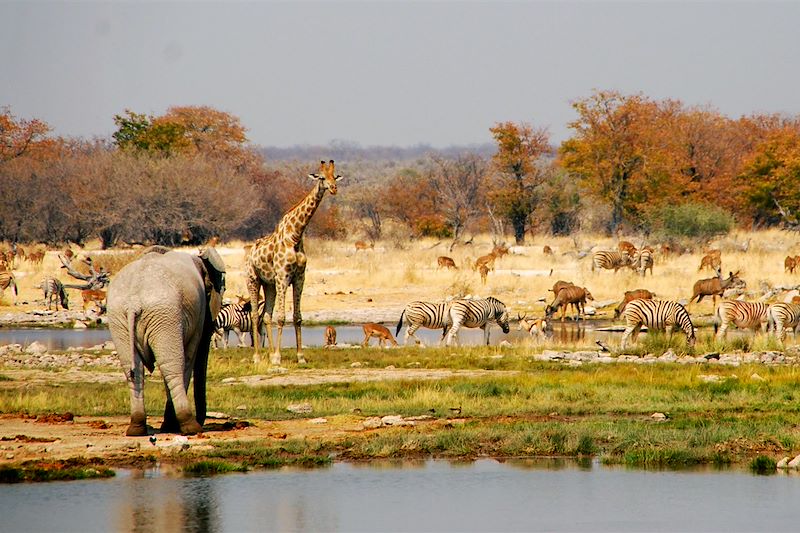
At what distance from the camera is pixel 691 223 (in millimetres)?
52375

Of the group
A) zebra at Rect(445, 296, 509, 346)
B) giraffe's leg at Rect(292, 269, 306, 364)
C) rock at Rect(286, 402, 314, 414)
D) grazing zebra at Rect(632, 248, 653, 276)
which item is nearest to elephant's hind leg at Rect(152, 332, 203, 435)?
rock at Rect(286, 402, 314, 414)

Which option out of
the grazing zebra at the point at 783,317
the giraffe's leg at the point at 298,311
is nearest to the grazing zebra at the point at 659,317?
the grazing zebra at the point at 783,317

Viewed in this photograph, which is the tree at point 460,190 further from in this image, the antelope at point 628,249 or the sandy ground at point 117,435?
the sandy ground at point 117,435

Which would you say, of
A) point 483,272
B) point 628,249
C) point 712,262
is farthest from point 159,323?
point 628,249

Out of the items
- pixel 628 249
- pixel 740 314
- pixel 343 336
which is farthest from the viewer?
pixel 628 249

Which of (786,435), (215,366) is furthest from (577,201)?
(786,435)

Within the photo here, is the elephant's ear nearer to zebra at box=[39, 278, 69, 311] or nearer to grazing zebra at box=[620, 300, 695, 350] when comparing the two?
grazing zebra at box=[620, 300, 695, 350]

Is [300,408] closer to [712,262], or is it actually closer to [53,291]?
[53,291]

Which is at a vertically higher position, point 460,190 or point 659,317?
point 460,190

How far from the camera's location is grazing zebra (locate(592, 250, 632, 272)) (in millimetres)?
41219

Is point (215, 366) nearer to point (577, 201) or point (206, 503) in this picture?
Answer: point (206, 503)

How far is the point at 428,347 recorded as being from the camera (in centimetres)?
2392

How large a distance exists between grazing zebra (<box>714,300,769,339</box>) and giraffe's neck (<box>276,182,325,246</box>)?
9193 mm

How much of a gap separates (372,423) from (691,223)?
39.8 metres
